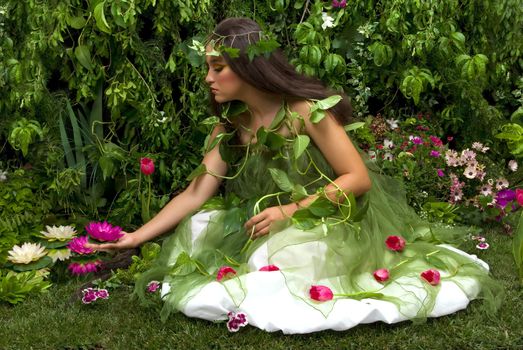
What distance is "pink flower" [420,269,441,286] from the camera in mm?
2600

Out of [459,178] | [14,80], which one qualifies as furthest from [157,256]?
[459,178]

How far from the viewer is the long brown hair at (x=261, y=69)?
Result: 2.71 m

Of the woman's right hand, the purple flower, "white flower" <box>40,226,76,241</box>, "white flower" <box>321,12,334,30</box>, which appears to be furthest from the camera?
the purple flower

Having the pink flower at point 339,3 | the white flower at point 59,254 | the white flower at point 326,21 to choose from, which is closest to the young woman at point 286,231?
the white flower at point 59,254

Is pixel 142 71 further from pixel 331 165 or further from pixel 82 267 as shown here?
pixel 331 165

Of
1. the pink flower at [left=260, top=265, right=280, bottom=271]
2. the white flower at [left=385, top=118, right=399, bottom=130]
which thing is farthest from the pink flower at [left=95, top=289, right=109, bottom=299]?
the white flower at [left=385, top=118, right=399, bottom=130]

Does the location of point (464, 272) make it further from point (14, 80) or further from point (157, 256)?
point (14, 80)

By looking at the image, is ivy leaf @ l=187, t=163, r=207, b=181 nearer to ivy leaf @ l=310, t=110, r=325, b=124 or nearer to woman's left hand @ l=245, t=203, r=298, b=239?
woman's left hand @ l=245, t=203, r=298, b=239

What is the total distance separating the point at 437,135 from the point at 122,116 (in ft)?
5.57

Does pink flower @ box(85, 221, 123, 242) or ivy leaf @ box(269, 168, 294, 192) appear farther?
pink flower @ box(85, 221, 123, 242)

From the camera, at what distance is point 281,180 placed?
2.72m

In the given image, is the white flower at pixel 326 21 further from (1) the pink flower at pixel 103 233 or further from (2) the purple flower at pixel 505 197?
(1) the pink flower at pixel 103 233

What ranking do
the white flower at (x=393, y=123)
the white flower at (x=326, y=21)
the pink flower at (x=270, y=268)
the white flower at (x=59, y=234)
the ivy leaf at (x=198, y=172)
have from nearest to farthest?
the pink flower at (x=270, y=268) → the ivy leaf at (x=198, y=172) → the white flower at (x=59, y=234) → the white flower at (x=326, y=21) → the white flower at (x=393, y=123)

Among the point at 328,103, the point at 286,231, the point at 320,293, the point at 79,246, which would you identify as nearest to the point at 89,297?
the point at 79,246
